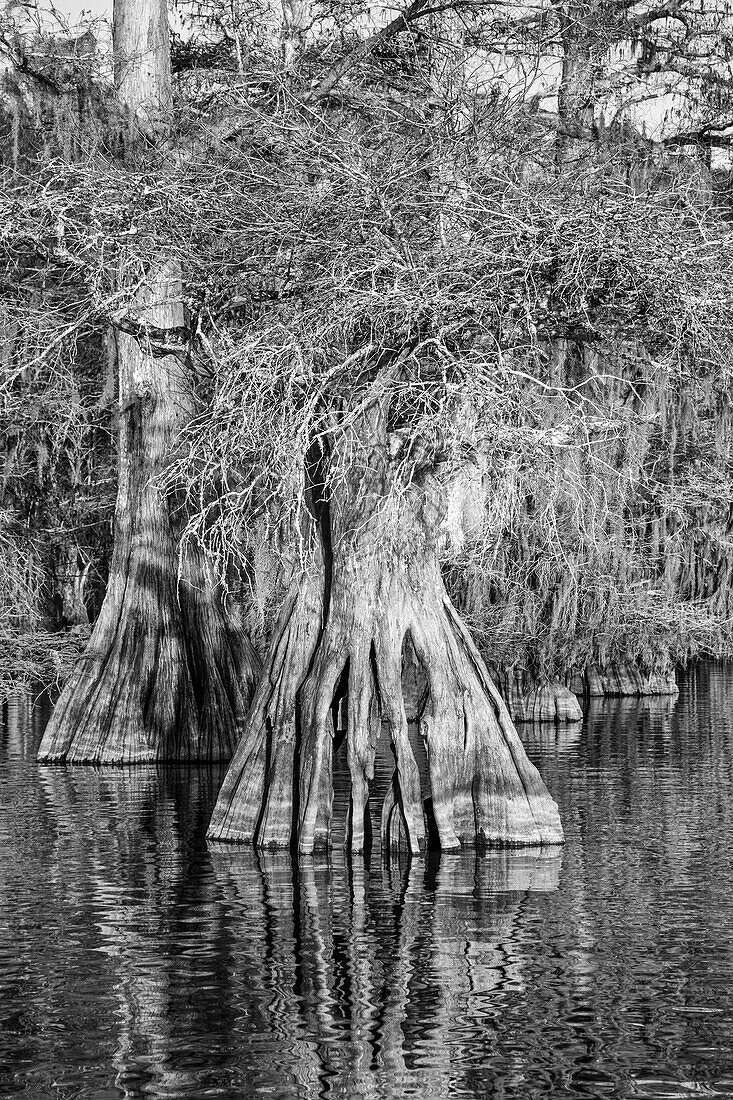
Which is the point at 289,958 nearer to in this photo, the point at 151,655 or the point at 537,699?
the point at 151,655

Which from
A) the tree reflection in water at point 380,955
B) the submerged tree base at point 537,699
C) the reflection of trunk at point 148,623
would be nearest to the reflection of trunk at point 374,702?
the tree reflection in water at point 380,955

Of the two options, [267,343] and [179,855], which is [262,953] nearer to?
[179,855]

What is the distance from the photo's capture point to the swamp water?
24.2 feet

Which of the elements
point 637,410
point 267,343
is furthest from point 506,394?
point 637,410

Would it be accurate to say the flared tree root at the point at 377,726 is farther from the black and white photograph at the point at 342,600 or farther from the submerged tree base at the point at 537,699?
the submerged tree base at the point at 537,699

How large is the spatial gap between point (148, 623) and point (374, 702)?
23.7ft

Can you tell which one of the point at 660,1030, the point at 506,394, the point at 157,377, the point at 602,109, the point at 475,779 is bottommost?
the point at 660,1030

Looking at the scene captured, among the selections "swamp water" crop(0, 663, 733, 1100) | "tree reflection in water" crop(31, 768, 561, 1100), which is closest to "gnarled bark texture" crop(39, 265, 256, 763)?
"swamp water" crop(0, 663, 733, 1100)

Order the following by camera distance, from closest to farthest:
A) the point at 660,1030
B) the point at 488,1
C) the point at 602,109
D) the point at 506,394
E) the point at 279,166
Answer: the point at 660,1030
the point at 506,394
the point at 279,166
the point at 488,1
the point at 602,109

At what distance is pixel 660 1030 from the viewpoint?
788cm

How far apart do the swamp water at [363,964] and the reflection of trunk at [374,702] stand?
1.24ft

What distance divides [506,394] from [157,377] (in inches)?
381

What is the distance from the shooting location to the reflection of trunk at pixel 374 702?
12102 millimetres

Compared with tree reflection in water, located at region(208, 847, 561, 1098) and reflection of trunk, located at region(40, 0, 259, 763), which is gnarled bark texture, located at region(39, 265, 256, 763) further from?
tree reflection in water, located at region(208, 847, 561, 1098)
